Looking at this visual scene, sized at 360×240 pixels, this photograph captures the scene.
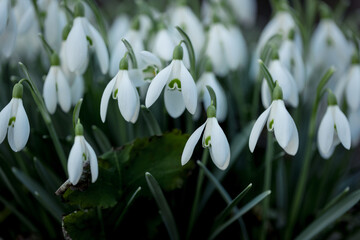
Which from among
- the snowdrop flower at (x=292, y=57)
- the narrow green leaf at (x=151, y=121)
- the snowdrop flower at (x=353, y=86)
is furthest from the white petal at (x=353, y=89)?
the narrow green leaf at (x=151, y=121)

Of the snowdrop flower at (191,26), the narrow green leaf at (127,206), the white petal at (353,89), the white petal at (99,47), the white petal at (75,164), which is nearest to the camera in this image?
the white petal at (75,164)

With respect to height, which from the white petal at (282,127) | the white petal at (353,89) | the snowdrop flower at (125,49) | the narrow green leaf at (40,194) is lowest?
the white petal at (353,89)

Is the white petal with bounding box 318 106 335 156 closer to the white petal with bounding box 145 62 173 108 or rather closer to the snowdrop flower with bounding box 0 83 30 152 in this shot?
the white petal with bounding box 145 62 173 108

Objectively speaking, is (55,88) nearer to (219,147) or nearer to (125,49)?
(125,49)

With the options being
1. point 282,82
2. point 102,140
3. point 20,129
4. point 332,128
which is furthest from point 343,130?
point 20,129

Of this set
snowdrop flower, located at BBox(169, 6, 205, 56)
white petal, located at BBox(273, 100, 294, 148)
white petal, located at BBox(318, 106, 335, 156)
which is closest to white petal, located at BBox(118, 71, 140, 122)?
white petal, located at BBox(273, 100, 294, 148)

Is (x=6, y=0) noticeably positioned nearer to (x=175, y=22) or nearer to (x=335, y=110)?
(x=175, y=22)

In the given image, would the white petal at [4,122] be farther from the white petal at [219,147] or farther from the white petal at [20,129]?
the white petal at [219,147]
